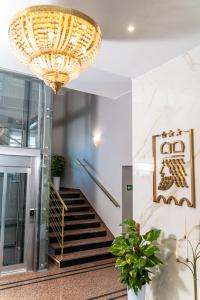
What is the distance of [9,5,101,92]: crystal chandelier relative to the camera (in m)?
1.46

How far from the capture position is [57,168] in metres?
7.76

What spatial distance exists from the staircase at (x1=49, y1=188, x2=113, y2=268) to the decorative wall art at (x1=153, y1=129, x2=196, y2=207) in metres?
2.88

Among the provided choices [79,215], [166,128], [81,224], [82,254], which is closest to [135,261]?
[166,128]

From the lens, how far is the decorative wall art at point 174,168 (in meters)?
2.42

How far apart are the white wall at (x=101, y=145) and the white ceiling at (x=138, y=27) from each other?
8.74ft

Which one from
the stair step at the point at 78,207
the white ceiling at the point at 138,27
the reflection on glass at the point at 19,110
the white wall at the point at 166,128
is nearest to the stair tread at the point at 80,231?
the stair step at the point at 78,207

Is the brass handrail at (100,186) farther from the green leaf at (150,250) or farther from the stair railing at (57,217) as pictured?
the green leaf at (150,250)

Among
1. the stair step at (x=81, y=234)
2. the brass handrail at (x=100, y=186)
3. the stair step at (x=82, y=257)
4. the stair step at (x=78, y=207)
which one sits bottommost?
the stair step at (x=82, y=257)

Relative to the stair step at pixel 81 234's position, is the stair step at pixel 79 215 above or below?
above

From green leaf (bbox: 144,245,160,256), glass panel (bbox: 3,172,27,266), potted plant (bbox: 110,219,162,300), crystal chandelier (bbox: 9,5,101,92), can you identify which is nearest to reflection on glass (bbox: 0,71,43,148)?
glass panel (bbox: 3,172,27,266)

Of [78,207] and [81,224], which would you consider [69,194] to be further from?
[81,224]

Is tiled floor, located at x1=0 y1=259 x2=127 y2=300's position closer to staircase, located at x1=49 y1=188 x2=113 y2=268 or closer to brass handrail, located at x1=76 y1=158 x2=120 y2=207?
staircase, located at x1=49 y1=188 x2=113 y2=268

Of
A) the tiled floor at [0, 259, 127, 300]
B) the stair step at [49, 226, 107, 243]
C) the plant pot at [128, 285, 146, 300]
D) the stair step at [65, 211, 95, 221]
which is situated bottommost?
the tiled floor at [0, 259, 127, 300]

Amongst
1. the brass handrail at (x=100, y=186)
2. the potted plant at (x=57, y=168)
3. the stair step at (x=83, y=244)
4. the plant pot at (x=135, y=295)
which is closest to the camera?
the plant pot at (x=135, y=295)
